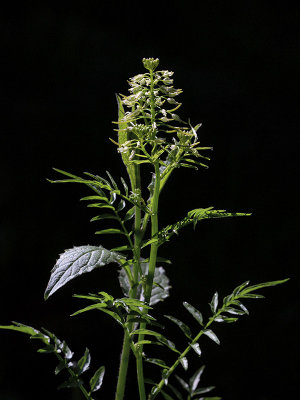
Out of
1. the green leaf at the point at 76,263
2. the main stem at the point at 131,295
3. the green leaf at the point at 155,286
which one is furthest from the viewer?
the green leaf at the point at 155,286

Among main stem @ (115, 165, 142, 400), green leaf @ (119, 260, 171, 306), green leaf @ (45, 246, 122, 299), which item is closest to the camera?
green leaf @ (45, 246, 122, 299)

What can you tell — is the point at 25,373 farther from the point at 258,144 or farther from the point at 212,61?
the point at 212,61

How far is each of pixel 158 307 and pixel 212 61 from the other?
850mm

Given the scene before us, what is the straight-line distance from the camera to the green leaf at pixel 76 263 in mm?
723

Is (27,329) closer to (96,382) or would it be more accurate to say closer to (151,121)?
(96,382)

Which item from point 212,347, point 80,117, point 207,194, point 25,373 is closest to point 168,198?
point 207,194

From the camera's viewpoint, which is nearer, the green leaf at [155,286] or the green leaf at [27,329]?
the green leaf at [27,329]

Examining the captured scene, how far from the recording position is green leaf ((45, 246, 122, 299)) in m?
0.72

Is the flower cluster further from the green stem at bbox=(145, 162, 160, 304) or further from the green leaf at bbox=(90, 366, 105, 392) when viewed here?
the green leaf at bbox=(90, 366, 105, 392)

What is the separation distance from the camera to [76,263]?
748mm

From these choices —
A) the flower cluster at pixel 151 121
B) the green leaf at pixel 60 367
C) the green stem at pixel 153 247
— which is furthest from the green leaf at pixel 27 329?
the flower cluster at pixel 151 121

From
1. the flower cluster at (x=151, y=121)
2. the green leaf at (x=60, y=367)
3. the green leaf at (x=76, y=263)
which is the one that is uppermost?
the flower cluster at (x=151, y=121)

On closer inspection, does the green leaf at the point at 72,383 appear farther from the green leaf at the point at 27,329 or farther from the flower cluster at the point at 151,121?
the flower cluster at the point at 151,121

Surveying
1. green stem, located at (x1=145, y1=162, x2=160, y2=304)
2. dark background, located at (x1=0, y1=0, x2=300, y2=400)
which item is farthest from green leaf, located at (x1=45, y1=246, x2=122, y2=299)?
dark background, located at (x1=0, y1=0, x2=300, y2=400)
